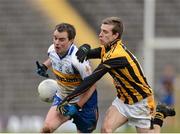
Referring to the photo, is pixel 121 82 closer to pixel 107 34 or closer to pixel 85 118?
pixel 107 34

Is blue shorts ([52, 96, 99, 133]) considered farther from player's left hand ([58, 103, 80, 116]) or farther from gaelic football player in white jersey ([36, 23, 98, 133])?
player's left hand ([58, 103, 80, 116])

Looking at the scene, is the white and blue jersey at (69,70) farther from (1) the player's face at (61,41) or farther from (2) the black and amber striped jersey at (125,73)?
(2) the black and amber striped jersey at (125,73)

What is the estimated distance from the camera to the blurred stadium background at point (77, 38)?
71.9 ft

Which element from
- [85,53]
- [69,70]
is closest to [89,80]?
[85,53]

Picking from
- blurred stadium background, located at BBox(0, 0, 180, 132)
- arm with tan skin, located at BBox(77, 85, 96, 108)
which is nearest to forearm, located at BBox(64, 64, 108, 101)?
arm with tan skin, located at BBox(77, 85, 96, 108)

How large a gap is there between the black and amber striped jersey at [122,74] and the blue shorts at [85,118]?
0.88 m

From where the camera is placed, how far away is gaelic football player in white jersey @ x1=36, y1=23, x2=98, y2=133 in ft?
33.7

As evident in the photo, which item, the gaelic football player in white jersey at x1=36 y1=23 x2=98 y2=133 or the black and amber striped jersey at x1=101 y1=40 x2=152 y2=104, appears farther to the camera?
the gaelic football player in white jersey at x1=36 y1=23 x2=98 y2=133

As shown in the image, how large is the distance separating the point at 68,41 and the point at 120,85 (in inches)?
34.3

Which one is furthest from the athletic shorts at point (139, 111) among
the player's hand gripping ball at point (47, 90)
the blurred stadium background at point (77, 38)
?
the blurred stadium background at point (77, 38)

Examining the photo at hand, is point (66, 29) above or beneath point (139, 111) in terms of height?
above

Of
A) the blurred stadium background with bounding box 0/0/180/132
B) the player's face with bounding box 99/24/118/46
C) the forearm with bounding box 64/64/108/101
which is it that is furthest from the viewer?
the blurred stadium background with bounding box 0/0/180/132

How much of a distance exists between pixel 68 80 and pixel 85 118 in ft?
2.01

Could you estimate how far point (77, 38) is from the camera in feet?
73.8
